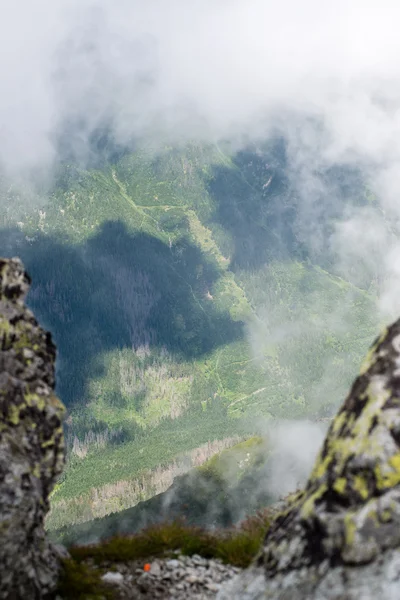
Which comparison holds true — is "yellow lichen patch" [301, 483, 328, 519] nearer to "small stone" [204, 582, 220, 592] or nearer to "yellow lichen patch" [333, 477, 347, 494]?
"yellow lichen patch" [333, 477, 347, 494]

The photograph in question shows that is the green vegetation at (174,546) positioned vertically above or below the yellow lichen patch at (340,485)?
above

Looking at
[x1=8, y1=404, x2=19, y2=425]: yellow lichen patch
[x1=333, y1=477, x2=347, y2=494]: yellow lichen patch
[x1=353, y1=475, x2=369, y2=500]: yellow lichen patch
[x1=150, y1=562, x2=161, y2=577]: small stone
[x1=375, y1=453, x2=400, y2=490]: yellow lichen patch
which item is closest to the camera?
[x1=375, y1=453, x2=400, y2=490]: yellow lichen patch

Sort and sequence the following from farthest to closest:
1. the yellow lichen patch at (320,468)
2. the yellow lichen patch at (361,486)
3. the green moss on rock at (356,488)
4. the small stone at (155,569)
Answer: the small stone at (155,569)
the yellow lichen patch at (320,468)
the yellow lichen patch at (361,486)
the green moss on rock at (356,488)

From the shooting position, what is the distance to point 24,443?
1498cm

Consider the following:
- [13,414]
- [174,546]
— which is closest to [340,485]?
[13,414]

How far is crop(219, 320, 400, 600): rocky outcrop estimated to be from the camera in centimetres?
959

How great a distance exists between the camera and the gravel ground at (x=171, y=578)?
1577 centimetres

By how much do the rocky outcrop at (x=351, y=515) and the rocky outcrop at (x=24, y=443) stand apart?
16.6 ft

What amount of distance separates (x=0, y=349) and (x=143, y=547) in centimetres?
840

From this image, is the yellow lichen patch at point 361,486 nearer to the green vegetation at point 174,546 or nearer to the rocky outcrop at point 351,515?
the rocky outcrop at point 351,515

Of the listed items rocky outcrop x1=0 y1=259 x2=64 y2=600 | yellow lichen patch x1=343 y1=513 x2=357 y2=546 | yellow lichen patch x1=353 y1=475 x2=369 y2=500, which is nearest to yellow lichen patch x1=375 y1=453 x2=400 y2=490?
yellow lichen patch x1=353 y1=475 x2=369 y2=500

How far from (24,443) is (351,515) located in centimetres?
926

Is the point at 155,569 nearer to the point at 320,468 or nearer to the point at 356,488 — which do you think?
the point at 320,468

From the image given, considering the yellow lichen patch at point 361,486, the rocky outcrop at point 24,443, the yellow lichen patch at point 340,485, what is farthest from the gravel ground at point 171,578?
the yellow lichen patch at point 361,486
